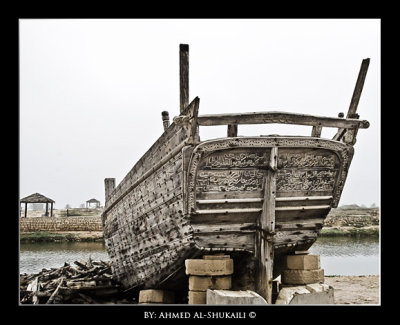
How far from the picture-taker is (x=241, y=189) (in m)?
5.50

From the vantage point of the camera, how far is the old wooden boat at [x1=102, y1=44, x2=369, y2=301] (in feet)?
17.3

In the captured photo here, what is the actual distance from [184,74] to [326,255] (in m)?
15.1

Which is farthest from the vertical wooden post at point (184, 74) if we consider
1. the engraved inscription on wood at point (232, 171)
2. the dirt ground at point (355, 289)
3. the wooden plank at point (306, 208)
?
the dirt ground at point (355, 289)

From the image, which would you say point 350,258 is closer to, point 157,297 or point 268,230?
point 157,297

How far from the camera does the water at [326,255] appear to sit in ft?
49.8

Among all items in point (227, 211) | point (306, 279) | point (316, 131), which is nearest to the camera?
point (227, 211)

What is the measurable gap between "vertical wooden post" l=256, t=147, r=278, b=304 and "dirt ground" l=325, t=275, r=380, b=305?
3.93 m

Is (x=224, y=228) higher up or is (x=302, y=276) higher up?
Result: (x=224, y=228)

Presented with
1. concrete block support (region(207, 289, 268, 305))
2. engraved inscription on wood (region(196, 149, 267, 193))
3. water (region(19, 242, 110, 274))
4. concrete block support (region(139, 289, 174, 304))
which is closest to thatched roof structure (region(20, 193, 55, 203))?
water (region(19, 242, 110, 274))

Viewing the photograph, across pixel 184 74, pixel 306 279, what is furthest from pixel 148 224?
pixel 184 74

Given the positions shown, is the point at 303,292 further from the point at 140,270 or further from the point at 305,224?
the point at 140,270

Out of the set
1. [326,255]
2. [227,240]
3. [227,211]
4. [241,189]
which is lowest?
[326,255]

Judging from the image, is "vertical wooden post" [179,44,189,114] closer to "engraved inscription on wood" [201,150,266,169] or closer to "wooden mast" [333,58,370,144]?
"engraved inscription on wood" [201,150,266,169]

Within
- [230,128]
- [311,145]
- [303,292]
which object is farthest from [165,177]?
[303,292]
